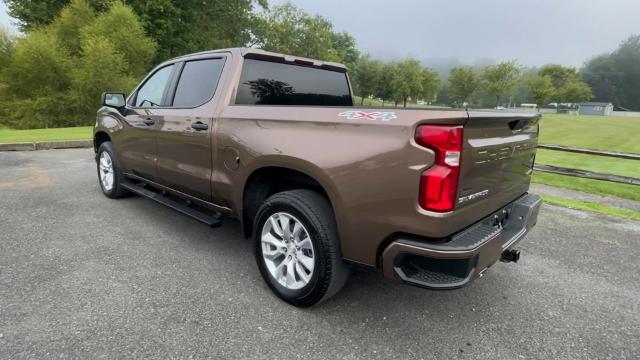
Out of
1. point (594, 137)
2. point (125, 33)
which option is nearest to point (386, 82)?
point (594, 137)

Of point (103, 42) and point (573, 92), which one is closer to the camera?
point (103, 42)

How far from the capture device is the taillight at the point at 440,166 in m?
1.93

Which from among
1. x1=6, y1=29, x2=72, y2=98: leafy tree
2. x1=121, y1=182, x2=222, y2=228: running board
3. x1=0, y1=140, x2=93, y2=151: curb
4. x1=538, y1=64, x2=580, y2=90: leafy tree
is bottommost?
x1=0, y1=140, x2=93, y2=151: curb

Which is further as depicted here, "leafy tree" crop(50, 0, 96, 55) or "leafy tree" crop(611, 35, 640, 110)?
"leafy tree" crop(611, 35, 640, 110)

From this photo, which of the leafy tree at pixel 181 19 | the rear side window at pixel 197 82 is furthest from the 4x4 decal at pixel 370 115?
the leafy tree at pixel 181 19

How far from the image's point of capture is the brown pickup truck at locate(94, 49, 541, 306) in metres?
1.99

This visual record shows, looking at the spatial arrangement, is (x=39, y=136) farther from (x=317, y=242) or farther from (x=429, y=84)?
Answer: (x=429, y=84)

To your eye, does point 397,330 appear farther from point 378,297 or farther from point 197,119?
point 197,119

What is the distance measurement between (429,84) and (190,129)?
192ft

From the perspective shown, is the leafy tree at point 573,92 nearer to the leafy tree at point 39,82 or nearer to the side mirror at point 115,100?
the leafy tree at point 39,82

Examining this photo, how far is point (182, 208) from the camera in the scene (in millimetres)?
3666

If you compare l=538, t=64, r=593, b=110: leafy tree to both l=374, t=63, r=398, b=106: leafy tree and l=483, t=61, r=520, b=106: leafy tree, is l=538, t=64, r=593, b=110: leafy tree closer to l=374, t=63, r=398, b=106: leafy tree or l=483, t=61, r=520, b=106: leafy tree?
l=483, t=61, r=520, b=106: leafy tree

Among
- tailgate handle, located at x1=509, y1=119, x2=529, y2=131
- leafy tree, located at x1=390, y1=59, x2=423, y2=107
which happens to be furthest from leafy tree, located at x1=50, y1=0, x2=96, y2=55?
leafy tree, located at x1=390, y1=59, x2=423, y2=107

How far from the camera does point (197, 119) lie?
128 inches
